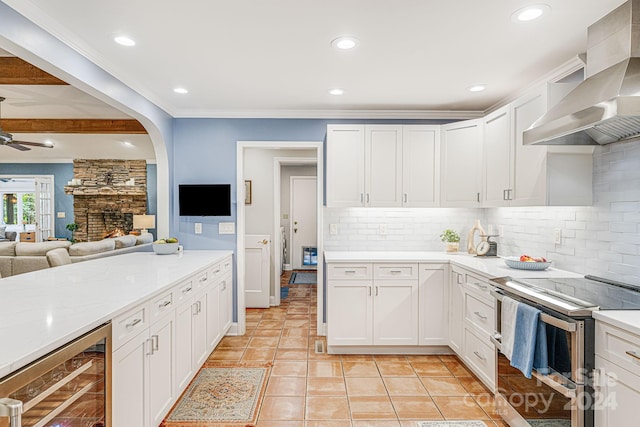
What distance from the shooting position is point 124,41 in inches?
89.6

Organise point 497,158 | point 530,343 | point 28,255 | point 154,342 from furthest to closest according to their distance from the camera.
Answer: point 28,255, point 497,158, point 154,342, point 530,343

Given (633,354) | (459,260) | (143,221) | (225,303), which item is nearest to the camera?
(633,354)

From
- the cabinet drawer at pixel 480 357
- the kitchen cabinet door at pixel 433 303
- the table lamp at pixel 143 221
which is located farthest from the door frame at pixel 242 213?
the table lamp at pixel 143 221

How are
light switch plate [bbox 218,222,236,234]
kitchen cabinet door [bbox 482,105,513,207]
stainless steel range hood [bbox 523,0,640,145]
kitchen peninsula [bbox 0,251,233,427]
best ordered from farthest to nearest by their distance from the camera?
1. light switch plate [bbox 218,222,236,234]
2. kitchen cabinet door [bbox 482,105,513,207]
3. stainless steel range hood [bbox 523,0,640,145]
4. kitchen peninsula [bbox 0,251,233,427]

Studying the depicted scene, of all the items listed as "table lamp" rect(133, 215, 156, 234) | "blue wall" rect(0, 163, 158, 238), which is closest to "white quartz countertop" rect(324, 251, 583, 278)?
"table lamp" rect(133, 215, 156, 234)

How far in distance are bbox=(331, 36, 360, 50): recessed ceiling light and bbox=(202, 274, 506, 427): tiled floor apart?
8.16ft

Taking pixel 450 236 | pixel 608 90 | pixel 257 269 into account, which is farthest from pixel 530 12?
pixel 257 269

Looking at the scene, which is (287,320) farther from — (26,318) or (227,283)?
(26,318)

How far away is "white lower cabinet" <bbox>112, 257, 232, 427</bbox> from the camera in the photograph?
5.56 ft

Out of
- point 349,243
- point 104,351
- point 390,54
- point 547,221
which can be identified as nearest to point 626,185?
point 547,221

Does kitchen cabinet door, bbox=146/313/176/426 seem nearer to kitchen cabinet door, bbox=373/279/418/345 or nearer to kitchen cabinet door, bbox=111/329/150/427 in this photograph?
kitchen cabinet door, bbox=111/329/150/427

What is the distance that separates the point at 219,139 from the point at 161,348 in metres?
2.43

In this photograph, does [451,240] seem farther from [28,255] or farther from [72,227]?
[72,227]

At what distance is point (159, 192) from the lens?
3816 millimetres
